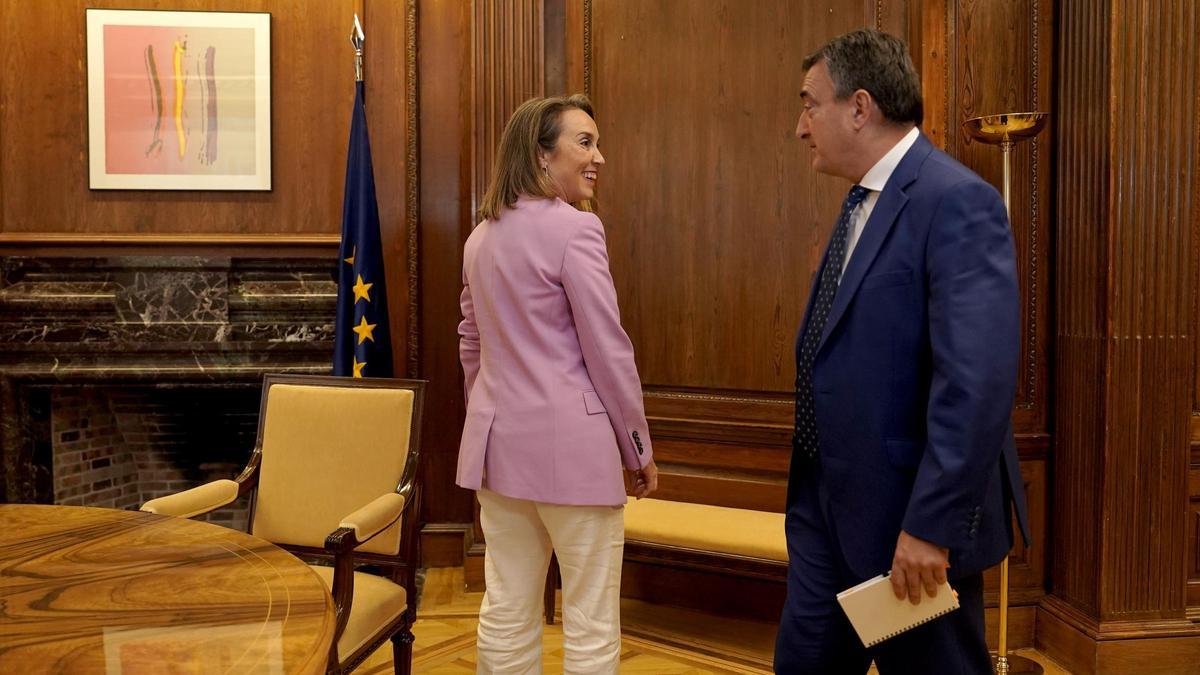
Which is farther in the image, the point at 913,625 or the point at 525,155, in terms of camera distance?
the point at 525,155

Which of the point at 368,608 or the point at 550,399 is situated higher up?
the point at 550,399

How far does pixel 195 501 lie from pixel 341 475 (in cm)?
35

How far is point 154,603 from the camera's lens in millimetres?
1161

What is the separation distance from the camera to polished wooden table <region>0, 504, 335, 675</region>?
984mm

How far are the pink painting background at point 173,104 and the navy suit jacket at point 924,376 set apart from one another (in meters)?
3.35

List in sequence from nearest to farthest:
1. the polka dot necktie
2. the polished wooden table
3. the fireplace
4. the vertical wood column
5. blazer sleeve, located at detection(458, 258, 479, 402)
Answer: the polished wooden table, the polka dot necktie, blazer sleeve, located at detection(458, 258, 479, 402), the vertical wood column, the fireplace

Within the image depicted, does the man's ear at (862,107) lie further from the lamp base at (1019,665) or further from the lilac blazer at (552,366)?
the lamp base at (1019,665)

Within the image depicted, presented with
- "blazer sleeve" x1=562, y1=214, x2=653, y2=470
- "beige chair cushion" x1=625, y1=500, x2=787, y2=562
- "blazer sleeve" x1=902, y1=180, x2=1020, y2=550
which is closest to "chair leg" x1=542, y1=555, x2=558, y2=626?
"beige chair cushion" x1=625, y1=500, x2=787, y2=562

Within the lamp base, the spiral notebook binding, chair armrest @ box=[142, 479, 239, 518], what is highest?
chair armrest @ box=[142, 479, 239, 518]

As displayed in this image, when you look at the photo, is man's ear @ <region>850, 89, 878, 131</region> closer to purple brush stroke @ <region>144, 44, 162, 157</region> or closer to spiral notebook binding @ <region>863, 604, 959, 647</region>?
spiral notebook binding @ <region>863, 604, 959, 647</region>

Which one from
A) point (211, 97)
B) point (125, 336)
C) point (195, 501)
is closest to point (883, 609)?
point (195, 501)

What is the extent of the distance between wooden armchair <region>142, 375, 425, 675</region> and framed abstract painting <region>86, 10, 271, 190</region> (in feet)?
6.60

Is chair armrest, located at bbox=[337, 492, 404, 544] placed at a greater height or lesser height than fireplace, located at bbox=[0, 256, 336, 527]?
lesser

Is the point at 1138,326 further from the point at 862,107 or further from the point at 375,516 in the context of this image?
the point at 375,516
